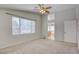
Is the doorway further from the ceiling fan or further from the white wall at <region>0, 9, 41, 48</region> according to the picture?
the white wall at <region>0, 9, 41, 48</region>

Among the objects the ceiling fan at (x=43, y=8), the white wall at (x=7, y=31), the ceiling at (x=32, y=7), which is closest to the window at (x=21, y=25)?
the white wall at (x=7, y=31)

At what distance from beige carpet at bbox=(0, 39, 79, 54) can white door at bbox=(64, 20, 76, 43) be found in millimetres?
142

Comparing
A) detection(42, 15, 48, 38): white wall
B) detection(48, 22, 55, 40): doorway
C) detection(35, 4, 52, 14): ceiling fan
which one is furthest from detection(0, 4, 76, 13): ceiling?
detection(48, 22, 55, 40): doorway

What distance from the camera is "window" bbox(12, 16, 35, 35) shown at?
7.37 ft

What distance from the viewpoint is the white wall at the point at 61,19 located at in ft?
7.75

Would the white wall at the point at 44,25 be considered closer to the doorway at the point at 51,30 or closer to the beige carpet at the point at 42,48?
the doorway at the point at 51,30

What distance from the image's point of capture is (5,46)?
222 centimetres

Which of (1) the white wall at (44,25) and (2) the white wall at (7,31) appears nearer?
(2) the white wall at (7,31)

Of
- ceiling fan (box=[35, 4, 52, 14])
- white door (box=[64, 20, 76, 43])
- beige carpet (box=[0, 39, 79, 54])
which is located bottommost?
beige carpet (box=[0, 39, 79, 54])

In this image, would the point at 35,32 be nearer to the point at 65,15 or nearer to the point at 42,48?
the point at 42,48

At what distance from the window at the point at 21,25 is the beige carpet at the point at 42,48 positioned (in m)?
0.37

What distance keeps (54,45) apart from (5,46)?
1326 mm
